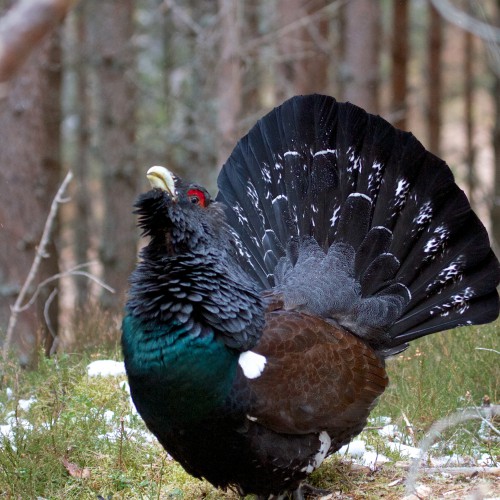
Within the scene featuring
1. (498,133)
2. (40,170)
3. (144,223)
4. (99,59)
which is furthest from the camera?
(498,133)

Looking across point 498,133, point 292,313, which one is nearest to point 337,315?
point 292,313

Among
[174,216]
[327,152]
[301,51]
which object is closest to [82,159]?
[301,51]

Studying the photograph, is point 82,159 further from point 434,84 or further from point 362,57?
point 434,84

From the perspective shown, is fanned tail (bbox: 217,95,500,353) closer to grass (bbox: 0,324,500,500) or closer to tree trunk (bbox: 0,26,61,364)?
grass (bbox: 0,324,500,500)

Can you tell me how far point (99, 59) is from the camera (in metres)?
12.9

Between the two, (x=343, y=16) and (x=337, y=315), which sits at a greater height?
(x=343, y=16)

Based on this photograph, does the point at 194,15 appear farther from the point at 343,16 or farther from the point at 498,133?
the point at 498,133

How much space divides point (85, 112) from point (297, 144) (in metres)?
12.9

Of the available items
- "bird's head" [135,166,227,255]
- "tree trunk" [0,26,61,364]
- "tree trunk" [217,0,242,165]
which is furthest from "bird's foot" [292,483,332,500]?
"tree trunk" [217,0,242,165]

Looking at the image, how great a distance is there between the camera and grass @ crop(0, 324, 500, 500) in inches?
174

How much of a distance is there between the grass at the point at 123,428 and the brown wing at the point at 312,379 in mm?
484

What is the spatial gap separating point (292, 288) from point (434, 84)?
13.8 m

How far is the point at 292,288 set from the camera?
4863mm

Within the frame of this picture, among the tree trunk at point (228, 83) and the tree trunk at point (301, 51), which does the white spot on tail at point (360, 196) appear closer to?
the tree trunk at point (228, 83)
